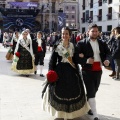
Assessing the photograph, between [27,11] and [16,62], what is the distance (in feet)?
105

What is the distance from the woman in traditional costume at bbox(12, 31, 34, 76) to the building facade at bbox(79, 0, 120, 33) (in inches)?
974

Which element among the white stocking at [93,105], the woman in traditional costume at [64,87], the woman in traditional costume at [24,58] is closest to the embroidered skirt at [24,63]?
the woman in traditional costume at [24,58]

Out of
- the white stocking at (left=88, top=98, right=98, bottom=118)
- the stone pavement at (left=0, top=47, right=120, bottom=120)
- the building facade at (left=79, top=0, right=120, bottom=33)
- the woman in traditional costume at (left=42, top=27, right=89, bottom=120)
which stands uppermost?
the building facade at (left=79, top=0, right=120, bottom=33)

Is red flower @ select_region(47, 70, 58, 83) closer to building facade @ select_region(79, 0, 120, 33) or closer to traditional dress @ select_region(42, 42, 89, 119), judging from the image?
traditional dress @ select_region(42, 42, 89, 119)

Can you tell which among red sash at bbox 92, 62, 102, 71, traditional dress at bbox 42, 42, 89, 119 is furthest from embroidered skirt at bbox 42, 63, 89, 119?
red sash at bbox 92, 62, 102, 71

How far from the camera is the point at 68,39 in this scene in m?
5.25

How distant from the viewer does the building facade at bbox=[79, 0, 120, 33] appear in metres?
36.2

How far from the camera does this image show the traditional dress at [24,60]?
10.1 metres

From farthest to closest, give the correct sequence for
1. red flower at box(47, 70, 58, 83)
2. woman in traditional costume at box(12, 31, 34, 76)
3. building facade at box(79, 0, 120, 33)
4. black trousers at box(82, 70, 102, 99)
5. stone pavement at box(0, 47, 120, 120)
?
building facade at box(79, 0, 120, 33) < woman in traditional costume at box(12, 31, 34, 76) < stone pavement at box(0, 47, 120, 120) < black trousers at box(82, 70, 102, 99) < red flower at box(47, 70, 58, 83)

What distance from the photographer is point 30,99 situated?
6652 mm

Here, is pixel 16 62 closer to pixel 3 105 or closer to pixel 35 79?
pixel 35 79

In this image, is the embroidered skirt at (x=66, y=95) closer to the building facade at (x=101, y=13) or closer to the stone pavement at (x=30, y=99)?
the stone pavement at (x=30, y=99)

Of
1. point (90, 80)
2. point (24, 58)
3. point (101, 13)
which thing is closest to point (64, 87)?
point (90, 80)

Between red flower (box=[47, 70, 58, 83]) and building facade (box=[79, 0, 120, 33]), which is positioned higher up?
building facade (box=[79, 0, 120, 33])
